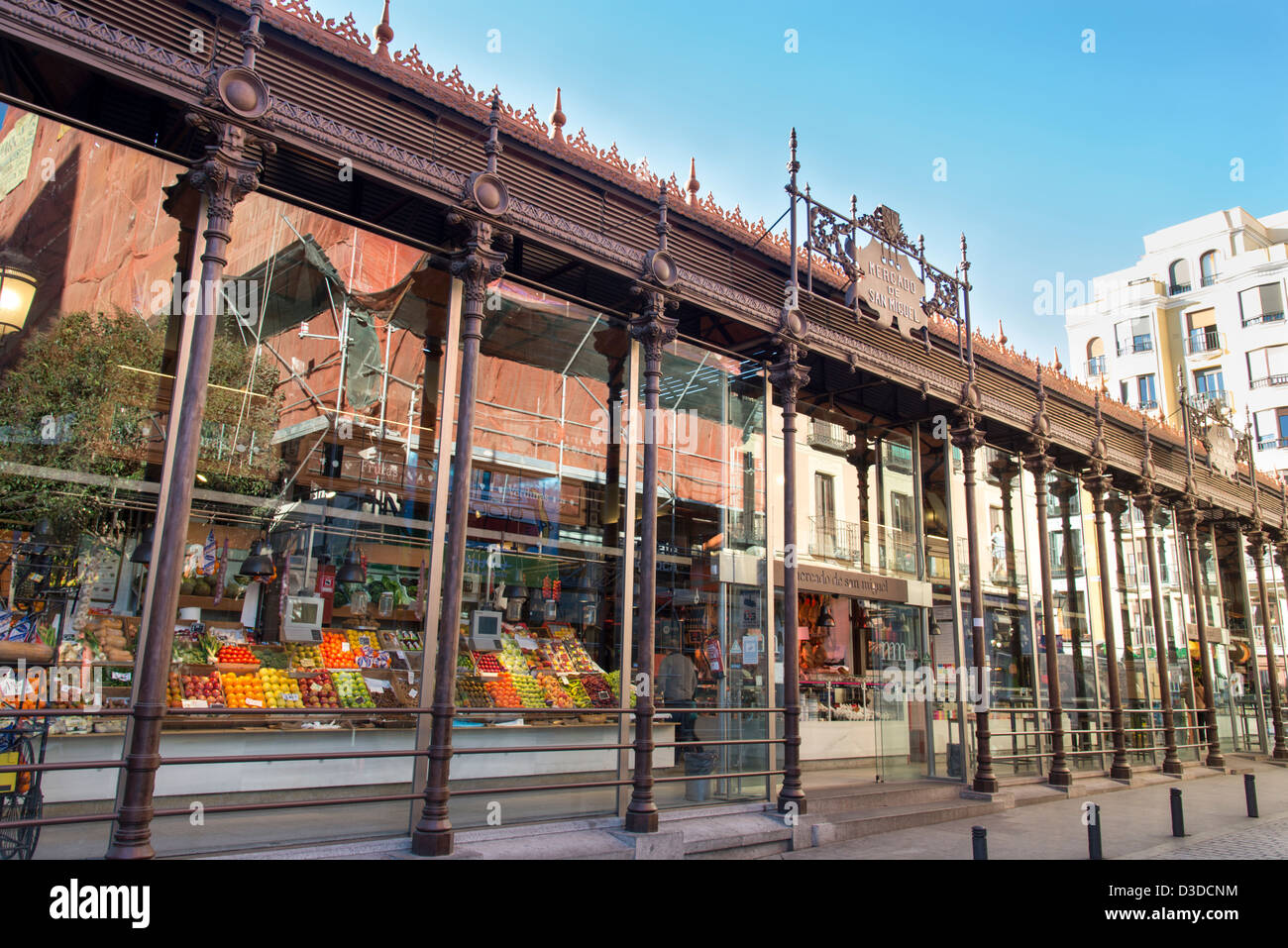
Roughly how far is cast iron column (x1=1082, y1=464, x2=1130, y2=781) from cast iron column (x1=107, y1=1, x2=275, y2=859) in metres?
16.3

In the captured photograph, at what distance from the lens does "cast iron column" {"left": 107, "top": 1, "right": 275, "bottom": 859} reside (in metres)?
5.83

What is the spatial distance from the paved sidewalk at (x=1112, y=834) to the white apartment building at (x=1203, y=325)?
3882cm

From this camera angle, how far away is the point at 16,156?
7.37 meters

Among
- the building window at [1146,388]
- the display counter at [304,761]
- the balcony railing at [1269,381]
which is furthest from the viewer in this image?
the building window at [1146,388]

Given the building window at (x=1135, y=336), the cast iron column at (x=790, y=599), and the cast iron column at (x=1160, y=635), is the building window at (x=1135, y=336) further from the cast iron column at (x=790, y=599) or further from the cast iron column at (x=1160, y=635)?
the cast iron column at (x=790, y=599)

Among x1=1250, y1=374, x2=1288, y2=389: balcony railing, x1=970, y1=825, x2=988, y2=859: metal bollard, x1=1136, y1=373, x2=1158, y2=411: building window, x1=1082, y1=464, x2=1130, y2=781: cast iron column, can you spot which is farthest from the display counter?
x1=1136, y1=373, x2=1158, y2=411: building window

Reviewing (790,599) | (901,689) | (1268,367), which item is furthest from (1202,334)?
(790,599)

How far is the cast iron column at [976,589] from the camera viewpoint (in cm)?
1324

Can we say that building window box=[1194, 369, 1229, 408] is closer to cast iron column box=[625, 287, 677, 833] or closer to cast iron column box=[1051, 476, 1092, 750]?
cast iron column box=[1051, 476, 1092, 750]

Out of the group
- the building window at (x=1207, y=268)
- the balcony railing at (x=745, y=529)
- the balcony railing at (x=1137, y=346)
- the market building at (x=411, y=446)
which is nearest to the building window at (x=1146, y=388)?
the balcony railing at (x=1137, y=346)

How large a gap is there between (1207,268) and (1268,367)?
871cm
